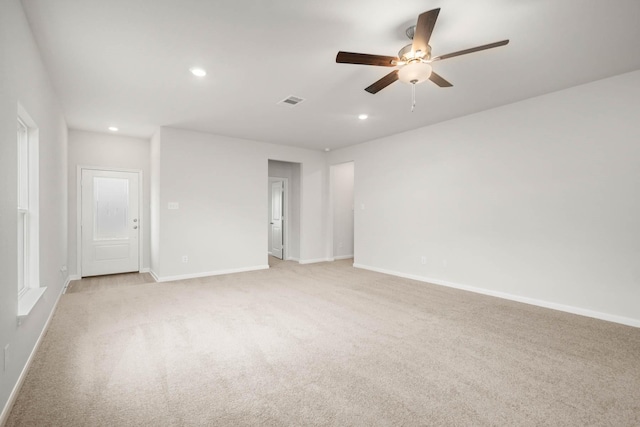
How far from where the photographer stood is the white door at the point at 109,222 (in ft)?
17.9

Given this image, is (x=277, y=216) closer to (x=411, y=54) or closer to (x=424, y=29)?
(x=411, y=54)

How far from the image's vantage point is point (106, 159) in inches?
221

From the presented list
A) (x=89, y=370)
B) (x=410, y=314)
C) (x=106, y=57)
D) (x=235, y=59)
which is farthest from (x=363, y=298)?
(x=106, y=57)

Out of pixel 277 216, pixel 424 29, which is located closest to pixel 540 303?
pixel 424 29

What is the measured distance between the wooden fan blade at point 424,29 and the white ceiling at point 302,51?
20 cm

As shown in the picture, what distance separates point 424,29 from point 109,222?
620 centimetres

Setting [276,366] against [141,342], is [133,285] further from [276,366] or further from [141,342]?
[276,366]

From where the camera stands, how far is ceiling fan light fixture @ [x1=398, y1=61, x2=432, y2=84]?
2.34 meters

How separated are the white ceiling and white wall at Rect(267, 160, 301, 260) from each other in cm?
280

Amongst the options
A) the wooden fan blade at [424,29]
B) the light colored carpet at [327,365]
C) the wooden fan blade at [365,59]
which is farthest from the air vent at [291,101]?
the light colored carpet at [327,365]

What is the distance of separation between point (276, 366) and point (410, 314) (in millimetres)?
1843

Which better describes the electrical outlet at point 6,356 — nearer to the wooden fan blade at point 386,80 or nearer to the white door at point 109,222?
the wooden fan blade at point 386,80

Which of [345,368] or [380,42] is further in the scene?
[380,42]

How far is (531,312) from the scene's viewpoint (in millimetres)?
3533
